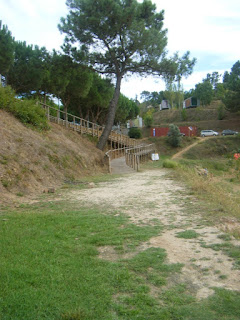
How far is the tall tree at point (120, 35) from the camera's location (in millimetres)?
20438

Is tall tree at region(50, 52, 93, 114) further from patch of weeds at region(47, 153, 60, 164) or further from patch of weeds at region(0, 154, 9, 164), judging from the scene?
patch of weeds at region(0, 154, 9, 164)

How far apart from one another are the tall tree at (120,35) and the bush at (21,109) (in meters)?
6.57

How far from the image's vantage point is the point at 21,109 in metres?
16.9

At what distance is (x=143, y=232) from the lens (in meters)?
5.60

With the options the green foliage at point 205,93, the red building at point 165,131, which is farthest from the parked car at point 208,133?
the green foliage at point 205,93

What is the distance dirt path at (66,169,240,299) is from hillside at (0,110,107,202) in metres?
1.70

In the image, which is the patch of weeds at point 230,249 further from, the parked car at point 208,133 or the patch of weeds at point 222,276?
the parked car at point 208,133

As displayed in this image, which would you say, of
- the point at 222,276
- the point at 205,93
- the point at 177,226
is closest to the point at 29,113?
the point at 177,226

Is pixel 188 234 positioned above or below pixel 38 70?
below

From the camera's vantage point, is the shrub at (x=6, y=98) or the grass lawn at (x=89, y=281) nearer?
the grass lawn at (x=89, y=281)

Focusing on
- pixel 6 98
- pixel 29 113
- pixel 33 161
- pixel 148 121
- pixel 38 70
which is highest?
pixel 38 70

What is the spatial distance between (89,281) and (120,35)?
2018 cm

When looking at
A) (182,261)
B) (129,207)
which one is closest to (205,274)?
(182,261)

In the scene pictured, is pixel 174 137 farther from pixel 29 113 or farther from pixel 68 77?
pixel 29 113
